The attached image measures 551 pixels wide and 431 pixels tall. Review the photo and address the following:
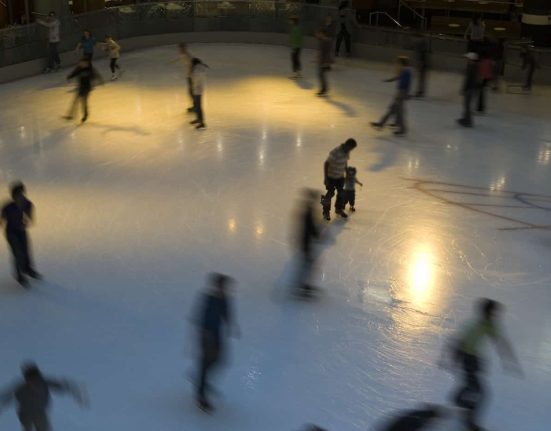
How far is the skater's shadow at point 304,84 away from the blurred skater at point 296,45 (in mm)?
351

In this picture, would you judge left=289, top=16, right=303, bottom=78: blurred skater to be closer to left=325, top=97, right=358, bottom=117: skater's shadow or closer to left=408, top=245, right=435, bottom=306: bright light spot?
left=325, top=97, right=358, bottom=117: skater's shadow

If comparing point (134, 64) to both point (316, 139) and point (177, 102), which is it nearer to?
point (177, 102)

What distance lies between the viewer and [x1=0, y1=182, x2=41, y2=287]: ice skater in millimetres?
9477

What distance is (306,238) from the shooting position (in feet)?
30.9

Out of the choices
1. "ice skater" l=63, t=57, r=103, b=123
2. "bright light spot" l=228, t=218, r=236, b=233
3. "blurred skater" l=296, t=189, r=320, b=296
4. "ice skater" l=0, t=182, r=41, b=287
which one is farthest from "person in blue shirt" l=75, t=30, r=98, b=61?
"blurred skater" l=296, t=189, r=320, b=296

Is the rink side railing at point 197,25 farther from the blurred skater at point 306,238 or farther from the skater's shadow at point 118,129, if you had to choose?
the blurred skater at point 306,238

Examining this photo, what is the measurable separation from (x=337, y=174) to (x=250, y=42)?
1478 centimetres

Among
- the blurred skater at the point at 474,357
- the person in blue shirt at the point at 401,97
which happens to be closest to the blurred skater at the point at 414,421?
the blurred skater at the point at 474,357

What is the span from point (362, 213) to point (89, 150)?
18.0 feet

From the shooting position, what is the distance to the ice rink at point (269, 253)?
7.88 meters

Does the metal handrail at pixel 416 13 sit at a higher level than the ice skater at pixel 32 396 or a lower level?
higher

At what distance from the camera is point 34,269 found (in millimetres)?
10273

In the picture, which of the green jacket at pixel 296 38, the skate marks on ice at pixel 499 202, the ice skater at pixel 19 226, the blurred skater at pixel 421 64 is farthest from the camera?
the green jacket at pixel 296 38

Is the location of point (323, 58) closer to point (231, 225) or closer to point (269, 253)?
point (231, 225)
